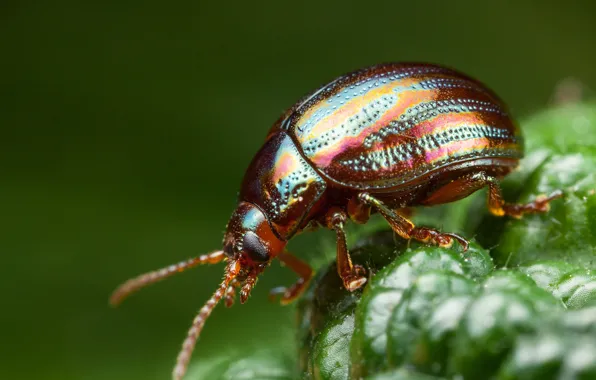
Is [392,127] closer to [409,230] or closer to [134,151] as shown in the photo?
[409,230]

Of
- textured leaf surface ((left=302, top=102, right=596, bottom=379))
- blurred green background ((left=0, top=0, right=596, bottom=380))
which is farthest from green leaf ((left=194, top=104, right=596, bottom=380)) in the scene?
blurred green background ((left=0, top=0, right=596, bottom=380))

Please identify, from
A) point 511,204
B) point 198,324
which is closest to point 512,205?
point 511,204

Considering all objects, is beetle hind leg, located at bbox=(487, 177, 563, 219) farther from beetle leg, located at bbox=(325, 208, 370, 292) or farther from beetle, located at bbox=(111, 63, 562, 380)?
beetle leg, located at bbox=(325, 208, 370, 292)

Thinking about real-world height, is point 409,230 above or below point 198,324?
above

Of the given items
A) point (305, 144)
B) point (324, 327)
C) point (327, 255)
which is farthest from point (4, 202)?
point (324, 327)

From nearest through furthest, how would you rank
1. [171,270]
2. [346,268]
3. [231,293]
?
[346,268] < [231,293] < [171,270]

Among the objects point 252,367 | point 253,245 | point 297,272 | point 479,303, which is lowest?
point 252,367

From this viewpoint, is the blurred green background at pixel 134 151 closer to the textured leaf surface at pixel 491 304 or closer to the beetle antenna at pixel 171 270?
the beetle antenna at pixel 171 270
